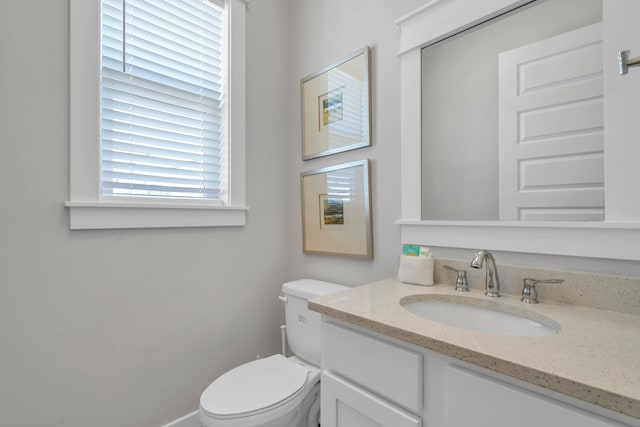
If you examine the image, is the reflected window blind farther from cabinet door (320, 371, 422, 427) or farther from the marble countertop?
cabinet door (320, 371, 422, 427)

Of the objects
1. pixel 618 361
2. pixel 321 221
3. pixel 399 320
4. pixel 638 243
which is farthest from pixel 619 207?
pixel 321 221

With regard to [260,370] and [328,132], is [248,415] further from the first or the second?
[328,132]

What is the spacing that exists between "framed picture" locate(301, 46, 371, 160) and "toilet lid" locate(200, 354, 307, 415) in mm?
1059

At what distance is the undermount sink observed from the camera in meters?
0.84

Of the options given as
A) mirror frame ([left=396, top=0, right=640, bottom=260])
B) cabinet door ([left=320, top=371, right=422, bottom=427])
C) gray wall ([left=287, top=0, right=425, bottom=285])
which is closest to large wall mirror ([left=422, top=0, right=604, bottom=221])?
mirror frame ([left=396, top=0, right=640, bottom=260])

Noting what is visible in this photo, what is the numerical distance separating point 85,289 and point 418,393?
1262mm

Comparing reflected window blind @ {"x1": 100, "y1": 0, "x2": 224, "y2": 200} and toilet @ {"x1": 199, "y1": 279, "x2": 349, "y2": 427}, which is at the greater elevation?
reflected window blind @ {"x1": 100, "y1": 0, "x2": 224, "y2": 200}

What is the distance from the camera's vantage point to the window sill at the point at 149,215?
3.84 ft

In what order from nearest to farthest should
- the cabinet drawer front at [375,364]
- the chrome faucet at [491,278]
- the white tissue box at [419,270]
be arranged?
the cabinet drawer front at [375,364] < the chrome faucet at [491,278] < the white tissue box at [419,270]

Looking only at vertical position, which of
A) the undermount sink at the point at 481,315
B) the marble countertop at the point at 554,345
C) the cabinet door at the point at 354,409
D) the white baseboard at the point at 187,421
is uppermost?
the marble countertop at the point at 554,345

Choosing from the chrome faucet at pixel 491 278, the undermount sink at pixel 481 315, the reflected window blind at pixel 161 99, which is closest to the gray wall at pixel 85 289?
the reflected window blind at pixel 161 99

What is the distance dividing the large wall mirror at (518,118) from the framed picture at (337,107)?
0.29m

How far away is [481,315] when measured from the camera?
96cm

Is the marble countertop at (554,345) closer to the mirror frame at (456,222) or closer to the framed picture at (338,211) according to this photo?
the mirror frame at (456,222)
